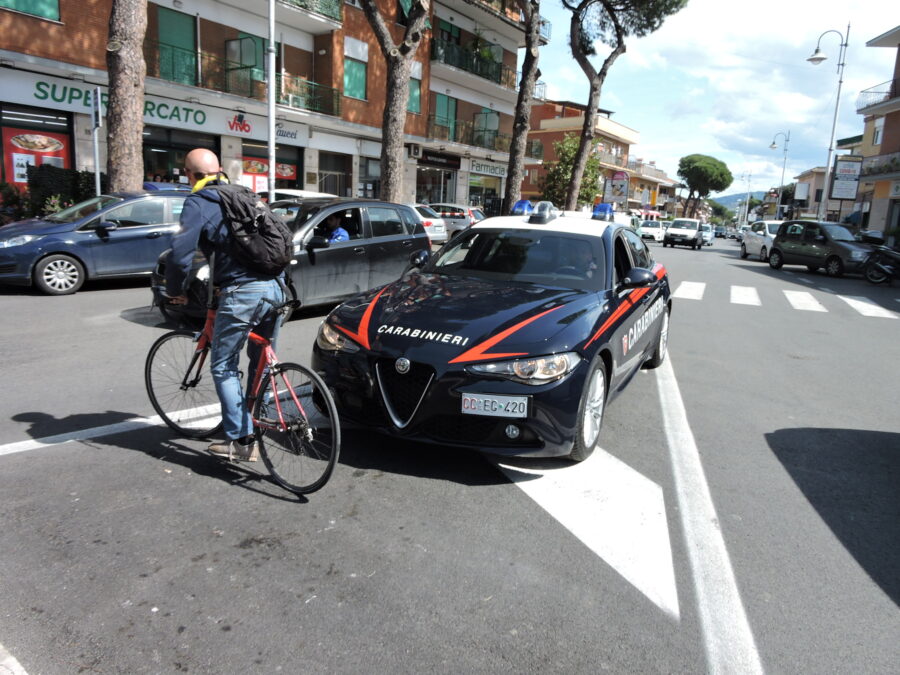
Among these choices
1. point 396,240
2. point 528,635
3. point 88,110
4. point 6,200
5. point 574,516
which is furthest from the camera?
point 88,110

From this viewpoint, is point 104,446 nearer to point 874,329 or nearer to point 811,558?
point 811,558

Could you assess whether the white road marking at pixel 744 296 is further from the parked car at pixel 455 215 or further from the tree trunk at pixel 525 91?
the parked car at pixel 455 215

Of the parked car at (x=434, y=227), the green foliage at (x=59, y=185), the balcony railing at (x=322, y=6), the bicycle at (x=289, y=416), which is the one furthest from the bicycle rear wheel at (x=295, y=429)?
the balcony railing at (x=322, y=6)

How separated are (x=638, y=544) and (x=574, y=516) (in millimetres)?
373

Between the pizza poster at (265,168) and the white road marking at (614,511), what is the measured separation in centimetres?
2168

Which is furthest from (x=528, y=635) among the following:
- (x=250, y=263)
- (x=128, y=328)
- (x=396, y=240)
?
(x=396, y=240)

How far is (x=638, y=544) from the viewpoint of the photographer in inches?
127

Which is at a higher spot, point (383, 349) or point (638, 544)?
point (383, 349)

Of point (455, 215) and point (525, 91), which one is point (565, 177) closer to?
point (455, 215)

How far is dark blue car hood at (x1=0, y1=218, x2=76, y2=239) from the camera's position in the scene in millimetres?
9432

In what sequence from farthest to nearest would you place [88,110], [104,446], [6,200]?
[88,110] < [6,200] < [104,446]

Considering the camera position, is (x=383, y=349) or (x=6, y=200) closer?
(x=383, y=349)

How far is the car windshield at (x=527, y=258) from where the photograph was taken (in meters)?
4.93

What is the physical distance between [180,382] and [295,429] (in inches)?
48.4
